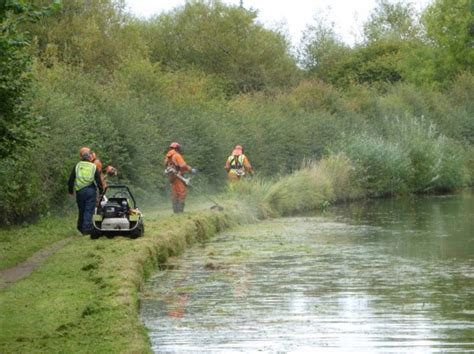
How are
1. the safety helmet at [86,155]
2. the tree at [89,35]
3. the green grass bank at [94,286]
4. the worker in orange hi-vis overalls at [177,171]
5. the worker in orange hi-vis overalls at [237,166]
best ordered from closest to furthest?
the green grass bank at [94,286] < the safety helmet at [86,155] < the worker in orange hi-vis overalls at [177,171] < the worker in orange hi-vis overalls at [237,166] < the tree at [89,35]

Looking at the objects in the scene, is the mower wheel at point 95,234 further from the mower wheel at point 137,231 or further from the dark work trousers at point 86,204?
the mower wheel at point 137,231

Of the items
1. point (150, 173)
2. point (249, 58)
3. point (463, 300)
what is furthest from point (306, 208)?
point (249, 58)

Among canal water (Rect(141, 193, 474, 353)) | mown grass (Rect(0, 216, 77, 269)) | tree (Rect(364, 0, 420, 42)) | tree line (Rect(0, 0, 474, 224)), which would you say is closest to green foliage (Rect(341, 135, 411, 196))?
tree line (Rect(0, 0, 474, 224))

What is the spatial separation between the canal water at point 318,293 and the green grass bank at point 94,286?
467mm

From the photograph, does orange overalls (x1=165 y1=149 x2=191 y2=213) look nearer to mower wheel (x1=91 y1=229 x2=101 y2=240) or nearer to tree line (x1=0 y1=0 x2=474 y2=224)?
tree line (x1=0 y1=0 x2=474 y2=224)

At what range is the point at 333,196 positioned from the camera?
43125 millimetres

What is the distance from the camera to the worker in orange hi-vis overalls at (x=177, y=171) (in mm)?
29625

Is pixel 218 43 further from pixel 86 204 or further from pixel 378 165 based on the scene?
pixel 86 204

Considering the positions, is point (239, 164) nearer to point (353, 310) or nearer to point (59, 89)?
point (59, 89)

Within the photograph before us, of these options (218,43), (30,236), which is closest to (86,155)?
(30,236)

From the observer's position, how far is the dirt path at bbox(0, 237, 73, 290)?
59.9ft

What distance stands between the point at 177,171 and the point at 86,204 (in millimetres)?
6343

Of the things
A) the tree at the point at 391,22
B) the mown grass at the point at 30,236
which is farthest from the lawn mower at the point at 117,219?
the tree at the point at 391,22

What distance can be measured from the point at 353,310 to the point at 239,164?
19.5 metres
